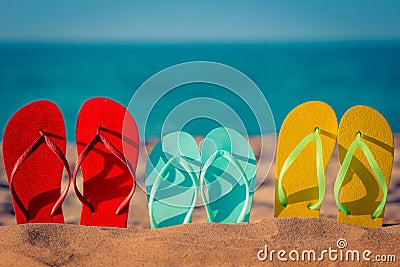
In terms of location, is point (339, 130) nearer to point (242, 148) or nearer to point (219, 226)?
point (242, 148)

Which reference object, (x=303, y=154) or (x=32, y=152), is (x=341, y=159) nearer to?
(x=303, y=154)

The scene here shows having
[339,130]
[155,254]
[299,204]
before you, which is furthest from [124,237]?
[339,130]

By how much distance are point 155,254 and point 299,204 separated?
836mm

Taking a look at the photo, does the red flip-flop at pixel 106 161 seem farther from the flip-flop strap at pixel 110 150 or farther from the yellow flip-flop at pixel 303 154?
the yellow flip-flop at pixel 303 154

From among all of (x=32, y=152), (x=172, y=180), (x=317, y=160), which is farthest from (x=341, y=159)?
(x=32, y=152)

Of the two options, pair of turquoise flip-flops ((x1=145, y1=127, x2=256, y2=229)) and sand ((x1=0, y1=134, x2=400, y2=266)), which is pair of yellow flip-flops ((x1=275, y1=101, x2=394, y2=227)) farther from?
sand ((x1=0, y1=134, x2=400, y2=266))

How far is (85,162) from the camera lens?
7.38 ft

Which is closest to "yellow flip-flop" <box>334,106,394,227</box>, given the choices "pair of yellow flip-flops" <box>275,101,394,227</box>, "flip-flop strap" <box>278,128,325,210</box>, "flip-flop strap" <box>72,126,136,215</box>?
"pair of yellow flip-flops" <box>275,101,394,227</box>

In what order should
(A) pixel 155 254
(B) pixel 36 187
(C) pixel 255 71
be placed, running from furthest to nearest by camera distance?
(C) pixel 255 71 → (B) pixel 36 187 → (A) pixel 155 254

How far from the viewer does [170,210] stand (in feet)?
7.52

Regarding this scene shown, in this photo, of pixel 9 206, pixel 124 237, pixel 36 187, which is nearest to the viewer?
pixel 124 237

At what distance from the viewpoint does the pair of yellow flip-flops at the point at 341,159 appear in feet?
7.43

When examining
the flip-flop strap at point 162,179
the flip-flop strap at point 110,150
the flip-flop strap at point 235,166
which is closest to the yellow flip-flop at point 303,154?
the flip-flop strap at point 235,166

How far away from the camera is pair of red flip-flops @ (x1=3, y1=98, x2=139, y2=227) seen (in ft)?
7.28
